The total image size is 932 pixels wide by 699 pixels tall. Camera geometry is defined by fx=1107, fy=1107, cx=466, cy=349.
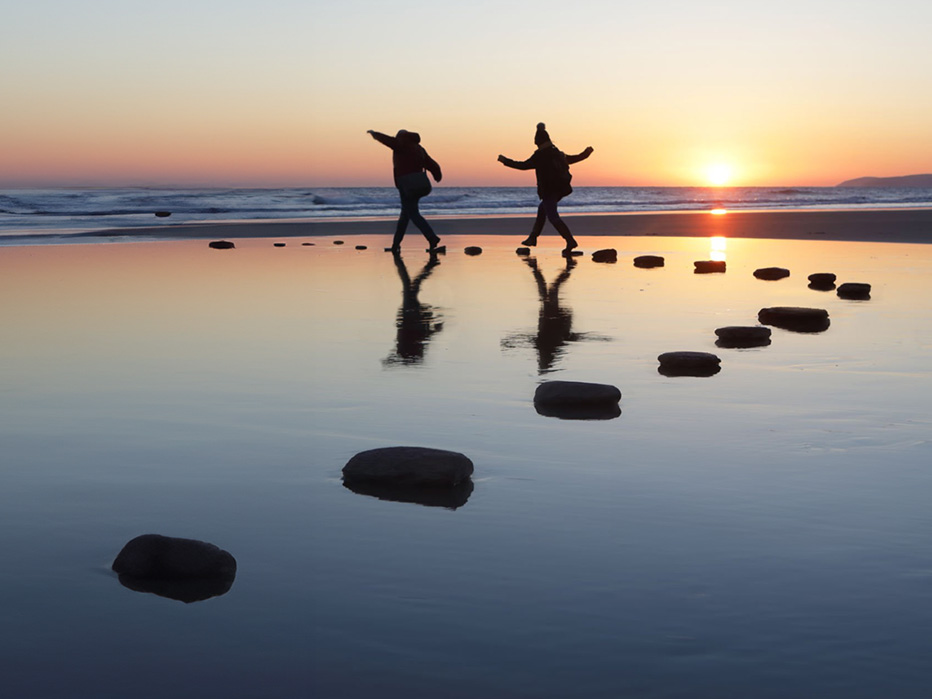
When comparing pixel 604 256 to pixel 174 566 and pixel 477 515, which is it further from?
pixel 174 566

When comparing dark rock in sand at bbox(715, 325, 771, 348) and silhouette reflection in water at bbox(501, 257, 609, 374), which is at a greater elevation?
dark rock in sand at bbox(715, 325, 771, 348)

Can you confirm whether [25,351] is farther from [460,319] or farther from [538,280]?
[538,280]

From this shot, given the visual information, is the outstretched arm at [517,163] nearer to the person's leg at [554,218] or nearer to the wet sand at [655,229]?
the person's leg at [554,218]

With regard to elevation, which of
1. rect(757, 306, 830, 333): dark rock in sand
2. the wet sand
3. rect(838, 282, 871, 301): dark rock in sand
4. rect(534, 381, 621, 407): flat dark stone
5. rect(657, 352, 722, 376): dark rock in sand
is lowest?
the wet sand

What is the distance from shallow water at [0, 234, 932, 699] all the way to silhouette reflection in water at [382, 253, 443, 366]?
0.21 feet

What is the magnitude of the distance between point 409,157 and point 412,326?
33.3 ft

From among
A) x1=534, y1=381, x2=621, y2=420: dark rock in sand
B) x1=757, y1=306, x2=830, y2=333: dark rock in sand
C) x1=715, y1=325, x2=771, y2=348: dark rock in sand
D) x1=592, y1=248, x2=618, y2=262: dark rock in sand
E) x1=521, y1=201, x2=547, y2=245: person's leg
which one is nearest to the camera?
x1=534, y1=381, x2=621, y2=420: dark rock in sand

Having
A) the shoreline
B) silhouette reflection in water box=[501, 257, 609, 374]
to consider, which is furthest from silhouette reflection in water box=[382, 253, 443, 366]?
the shoreline

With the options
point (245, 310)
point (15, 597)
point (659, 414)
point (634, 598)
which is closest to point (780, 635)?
point (634, 598)

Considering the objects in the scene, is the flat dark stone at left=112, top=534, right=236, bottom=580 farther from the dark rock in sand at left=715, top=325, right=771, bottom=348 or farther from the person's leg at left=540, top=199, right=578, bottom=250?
the person's leg at left=540, top=199, right=578, bottom=250

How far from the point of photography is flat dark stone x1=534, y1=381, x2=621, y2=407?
5.43 metres

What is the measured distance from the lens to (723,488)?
3.96 m

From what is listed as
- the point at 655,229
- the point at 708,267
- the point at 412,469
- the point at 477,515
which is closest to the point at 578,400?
the point at 412,469

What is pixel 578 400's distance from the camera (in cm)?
543
